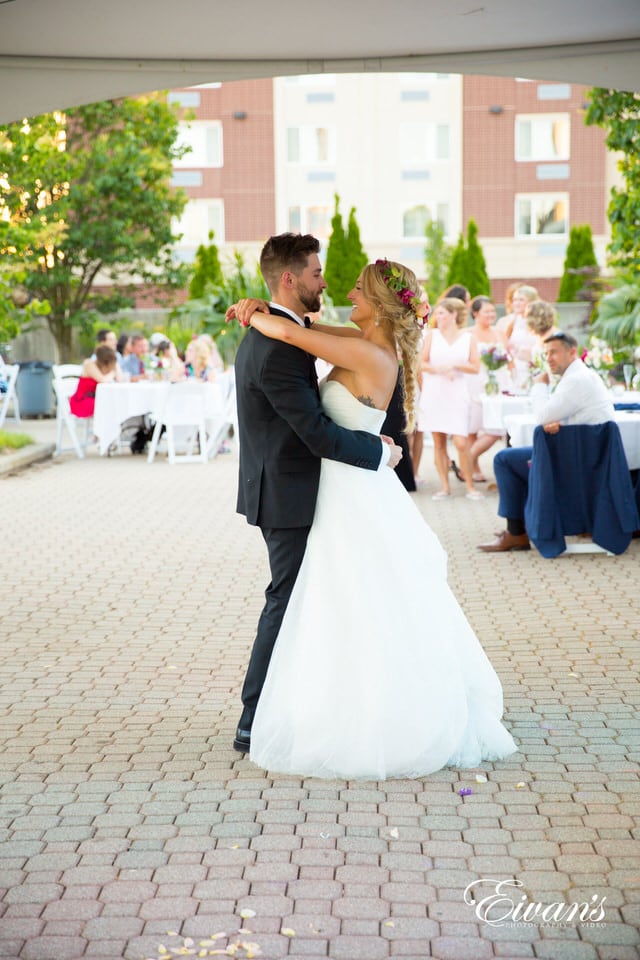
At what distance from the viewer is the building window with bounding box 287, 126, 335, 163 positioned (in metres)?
41.8

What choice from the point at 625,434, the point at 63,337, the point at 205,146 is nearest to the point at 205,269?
the point at 63,337

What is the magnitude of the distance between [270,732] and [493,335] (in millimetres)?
9521

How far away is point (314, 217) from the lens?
42281mm

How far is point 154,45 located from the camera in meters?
7.07

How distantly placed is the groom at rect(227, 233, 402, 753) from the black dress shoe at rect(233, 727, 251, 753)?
0.40 metres

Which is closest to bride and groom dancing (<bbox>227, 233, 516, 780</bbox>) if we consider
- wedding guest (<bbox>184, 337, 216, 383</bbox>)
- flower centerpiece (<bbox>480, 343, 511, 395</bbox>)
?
flower centerpiece (<bbox>480, 343, 511, 395</bbox>)

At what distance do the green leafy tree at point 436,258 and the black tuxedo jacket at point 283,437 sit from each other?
32.5 meters

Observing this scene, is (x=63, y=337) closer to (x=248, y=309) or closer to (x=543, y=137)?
(x=543, y=137)

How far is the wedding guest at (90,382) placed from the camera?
17469 mm

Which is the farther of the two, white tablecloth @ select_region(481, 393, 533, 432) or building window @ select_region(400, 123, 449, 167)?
building window @ select_region(400, 123, 449, 167)

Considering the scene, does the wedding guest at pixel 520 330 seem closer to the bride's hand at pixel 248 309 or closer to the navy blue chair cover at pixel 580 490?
the navy blue chair cover at pixel 580 490

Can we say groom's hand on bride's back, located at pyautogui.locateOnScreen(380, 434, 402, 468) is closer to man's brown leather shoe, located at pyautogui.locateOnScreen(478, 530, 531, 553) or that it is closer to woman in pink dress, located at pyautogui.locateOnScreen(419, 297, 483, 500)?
man's brown leather shoe, located at pyautogui.locateOnScreen(478, 530, 531, 553)

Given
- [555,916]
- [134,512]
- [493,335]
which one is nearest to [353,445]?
[555,916]

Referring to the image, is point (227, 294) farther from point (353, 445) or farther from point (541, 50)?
point (353, 445)
